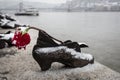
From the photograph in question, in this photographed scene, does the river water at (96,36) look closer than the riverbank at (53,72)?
No

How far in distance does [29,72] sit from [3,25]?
33.7 ft

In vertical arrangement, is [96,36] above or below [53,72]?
below

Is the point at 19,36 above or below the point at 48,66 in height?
above

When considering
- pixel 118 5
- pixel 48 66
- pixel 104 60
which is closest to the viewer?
pixel 48 66

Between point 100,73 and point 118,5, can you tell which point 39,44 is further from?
point 118,5

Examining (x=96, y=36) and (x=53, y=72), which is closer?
(x=53, y=72)

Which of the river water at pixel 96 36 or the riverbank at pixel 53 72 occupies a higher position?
the riverbank at pixel 53 72

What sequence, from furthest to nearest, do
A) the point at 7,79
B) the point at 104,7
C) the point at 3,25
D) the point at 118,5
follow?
the point at 118,5 < the point at 104,7 < the point at 3,25 < the point at 7,79

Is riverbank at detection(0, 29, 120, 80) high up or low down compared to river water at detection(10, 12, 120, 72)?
up

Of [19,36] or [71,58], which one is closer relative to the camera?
[19,36]

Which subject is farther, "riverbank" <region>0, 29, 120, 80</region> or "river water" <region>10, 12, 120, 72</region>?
"river water" <region>10, 12, 120, 72</region>

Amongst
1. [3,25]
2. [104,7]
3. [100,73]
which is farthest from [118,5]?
[100,73]

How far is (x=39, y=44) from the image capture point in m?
5.51

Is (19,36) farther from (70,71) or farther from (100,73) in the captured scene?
(100,73)
